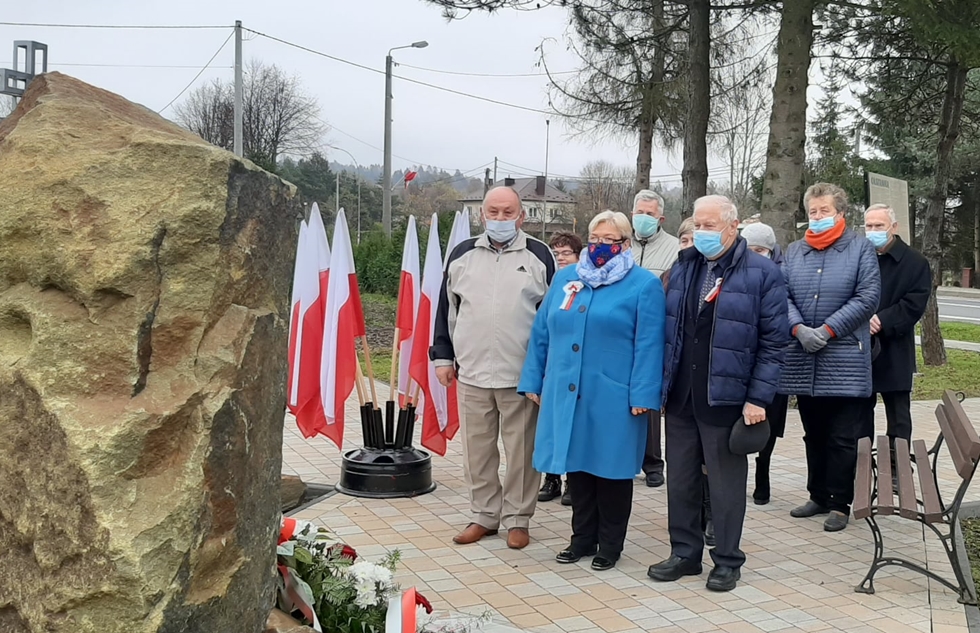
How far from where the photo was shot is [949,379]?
1243cm

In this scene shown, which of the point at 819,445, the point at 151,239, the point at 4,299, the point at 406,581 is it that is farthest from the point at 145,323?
the point at 819,445

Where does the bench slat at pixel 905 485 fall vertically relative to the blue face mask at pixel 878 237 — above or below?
below

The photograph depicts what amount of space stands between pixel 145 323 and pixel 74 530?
0.55m

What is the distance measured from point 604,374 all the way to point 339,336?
2280 millimetres

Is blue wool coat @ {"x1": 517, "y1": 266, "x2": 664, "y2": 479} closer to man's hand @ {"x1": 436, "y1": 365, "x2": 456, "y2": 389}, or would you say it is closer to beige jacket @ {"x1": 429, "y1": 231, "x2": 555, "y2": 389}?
beige jacket @ {"x1": 429, "y1": 231, "x2": 555, "y2": 389}

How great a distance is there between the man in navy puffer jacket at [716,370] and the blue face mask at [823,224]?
3.99ft

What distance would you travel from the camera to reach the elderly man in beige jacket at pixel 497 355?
509cm

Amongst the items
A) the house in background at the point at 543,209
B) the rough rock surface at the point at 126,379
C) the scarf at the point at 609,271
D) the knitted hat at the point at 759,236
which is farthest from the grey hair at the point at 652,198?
the house in background at the point at 543,209

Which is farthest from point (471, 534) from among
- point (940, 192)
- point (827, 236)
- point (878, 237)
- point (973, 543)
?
point (940, 192)

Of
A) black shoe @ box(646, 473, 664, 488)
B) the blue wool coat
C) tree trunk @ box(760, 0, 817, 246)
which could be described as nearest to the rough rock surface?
the blue wool coat

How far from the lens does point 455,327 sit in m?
5.25

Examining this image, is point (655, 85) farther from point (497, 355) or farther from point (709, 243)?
point (709, 243)

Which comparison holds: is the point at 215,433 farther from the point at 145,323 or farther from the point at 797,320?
the point at 797,320

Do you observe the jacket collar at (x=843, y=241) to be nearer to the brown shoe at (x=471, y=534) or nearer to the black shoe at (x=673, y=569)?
the black shoe at (x=673, y=569)
